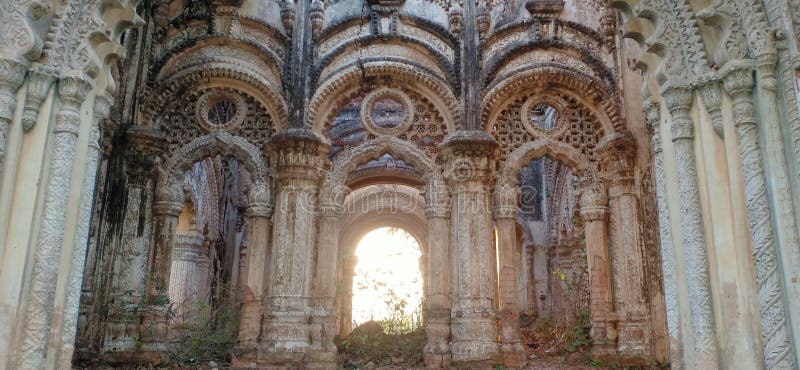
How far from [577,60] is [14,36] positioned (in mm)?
8063

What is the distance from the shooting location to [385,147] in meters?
10.1

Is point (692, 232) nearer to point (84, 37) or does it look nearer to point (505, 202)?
point (84, 37)

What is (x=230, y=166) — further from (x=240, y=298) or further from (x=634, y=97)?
(x=634, y=97)

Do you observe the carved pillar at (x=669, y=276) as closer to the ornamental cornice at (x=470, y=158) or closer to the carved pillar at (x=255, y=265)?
the ornamental cornice at (x=470, y=158)

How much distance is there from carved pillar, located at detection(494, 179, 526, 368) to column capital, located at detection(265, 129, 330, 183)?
285 cm

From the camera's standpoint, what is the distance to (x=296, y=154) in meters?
9.68

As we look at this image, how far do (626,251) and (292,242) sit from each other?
16.0 feet

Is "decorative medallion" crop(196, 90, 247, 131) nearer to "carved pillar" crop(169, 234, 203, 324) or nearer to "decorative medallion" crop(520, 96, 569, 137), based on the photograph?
"carved pillar" crop(169, 234, 203, 324)

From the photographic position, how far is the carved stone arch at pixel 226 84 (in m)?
9.95

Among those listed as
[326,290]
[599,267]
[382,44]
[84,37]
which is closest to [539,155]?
[599,267]

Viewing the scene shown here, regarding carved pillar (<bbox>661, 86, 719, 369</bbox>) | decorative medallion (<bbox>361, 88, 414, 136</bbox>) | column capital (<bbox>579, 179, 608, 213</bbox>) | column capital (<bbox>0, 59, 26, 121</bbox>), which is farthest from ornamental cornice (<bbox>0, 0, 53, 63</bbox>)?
column capital (<bbox>579, 179, 608, 213</bbox>)

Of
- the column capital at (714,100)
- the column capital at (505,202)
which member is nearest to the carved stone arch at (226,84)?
the column capital at (505,202)

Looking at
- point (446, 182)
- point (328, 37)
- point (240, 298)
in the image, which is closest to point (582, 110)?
point (446, 182)

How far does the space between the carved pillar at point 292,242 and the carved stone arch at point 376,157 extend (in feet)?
0.78
